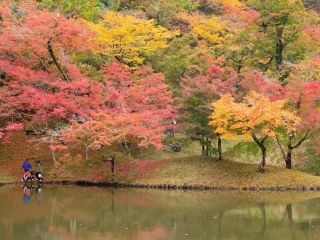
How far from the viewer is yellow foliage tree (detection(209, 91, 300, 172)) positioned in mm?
26125

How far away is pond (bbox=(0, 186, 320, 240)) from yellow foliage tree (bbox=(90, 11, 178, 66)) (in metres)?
11.4

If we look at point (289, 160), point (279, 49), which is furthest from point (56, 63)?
point (289, 160)

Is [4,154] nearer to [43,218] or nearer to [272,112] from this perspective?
[43,218]

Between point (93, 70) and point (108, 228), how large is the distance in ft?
61.3

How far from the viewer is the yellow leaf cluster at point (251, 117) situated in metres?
26.1

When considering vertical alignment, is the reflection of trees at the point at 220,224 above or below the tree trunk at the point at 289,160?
below

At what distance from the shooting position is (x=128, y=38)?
3450 cm

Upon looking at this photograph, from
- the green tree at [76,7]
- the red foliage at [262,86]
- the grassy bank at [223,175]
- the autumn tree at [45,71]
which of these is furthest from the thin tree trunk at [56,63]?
the red foliage at [262,86]

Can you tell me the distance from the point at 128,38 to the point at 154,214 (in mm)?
17623

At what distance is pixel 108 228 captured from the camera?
1653cm

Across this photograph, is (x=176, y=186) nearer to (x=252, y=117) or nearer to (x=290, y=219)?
(x=252, y=117)

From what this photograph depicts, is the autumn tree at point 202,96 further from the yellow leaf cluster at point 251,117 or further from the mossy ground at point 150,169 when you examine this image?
the mossy ground at point 150,169

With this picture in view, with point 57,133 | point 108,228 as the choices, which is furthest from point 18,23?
point 108,228

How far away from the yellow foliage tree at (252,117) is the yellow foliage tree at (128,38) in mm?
9376
